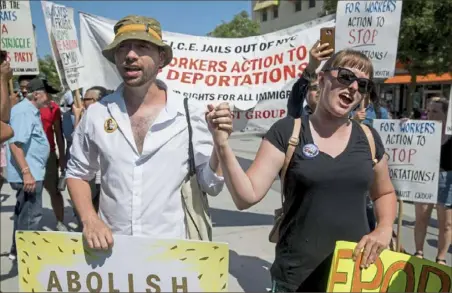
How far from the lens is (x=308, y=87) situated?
336cm

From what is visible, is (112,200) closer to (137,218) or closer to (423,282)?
(137,218)

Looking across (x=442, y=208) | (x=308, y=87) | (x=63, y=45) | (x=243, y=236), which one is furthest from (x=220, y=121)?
(x=63, y=45)

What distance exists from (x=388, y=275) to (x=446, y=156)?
3316mm

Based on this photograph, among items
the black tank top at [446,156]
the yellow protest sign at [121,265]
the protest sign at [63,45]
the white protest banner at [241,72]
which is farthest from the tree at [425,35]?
the yellow protest sign at [121,265]

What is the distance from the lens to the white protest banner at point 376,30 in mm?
4195

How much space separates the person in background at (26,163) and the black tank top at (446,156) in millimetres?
3989

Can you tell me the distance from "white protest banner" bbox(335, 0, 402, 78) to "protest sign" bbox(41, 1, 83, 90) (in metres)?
3.02

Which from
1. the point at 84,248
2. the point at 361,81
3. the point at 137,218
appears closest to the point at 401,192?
the point at 361,81

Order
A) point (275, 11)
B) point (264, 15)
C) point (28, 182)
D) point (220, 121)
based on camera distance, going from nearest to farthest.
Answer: point (220, 121) → point (28, 182) → point (275, 11) → point (264, 15)

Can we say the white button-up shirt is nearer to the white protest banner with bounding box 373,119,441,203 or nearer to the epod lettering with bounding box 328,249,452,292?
the epod lettering with bounding box 328,249,452,292

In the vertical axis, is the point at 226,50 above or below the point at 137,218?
above

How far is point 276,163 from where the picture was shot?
6.08 ft

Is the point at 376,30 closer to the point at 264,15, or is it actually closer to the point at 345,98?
the point at 345,98

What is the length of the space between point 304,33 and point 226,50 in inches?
35.1
